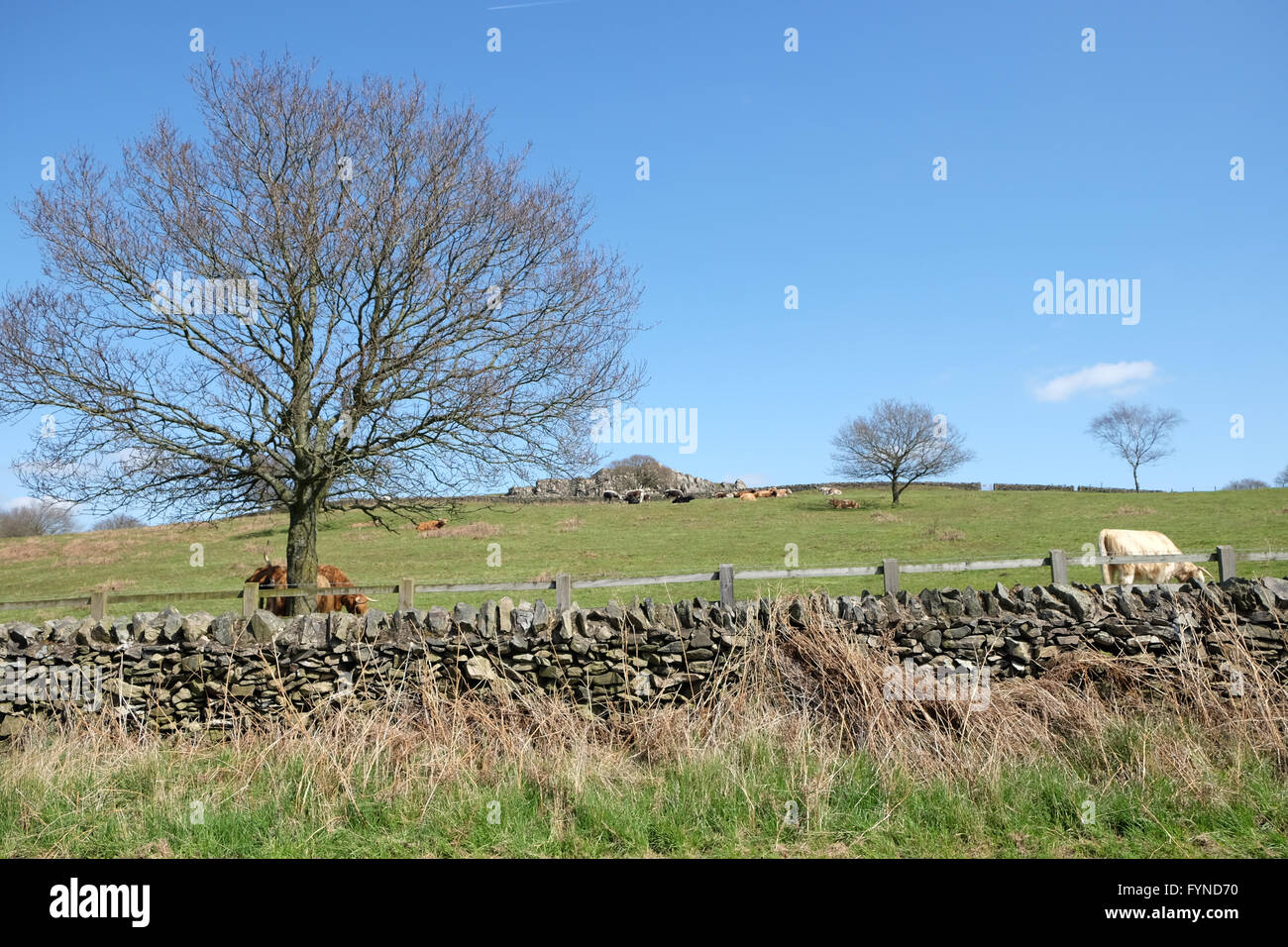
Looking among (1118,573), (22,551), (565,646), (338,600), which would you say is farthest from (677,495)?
(565,646)

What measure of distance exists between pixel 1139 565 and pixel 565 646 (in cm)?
1240

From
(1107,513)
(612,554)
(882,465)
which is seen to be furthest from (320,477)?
(882,465)

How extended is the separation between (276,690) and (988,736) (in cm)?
656

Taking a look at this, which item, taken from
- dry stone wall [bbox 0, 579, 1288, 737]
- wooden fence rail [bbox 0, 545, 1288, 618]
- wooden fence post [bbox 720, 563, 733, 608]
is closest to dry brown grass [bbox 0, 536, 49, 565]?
wooden fence rail [bbox 0, 545, 1288, 618]

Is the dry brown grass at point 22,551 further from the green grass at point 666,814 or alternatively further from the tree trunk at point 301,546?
the green grass at point 666,814

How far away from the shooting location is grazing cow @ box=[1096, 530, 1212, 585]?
48.9 ft

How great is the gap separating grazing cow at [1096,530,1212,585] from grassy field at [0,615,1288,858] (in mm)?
8770

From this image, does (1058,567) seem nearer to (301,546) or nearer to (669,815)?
(669,815)

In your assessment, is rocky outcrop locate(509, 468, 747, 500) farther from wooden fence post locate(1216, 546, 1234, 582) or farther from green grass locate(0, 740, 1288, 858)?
green grass locate(0, 740, 1288, 858)

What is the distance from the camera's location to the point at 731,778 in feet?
18.7

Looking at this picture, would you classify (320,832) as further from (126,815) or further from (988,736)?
(988,736)

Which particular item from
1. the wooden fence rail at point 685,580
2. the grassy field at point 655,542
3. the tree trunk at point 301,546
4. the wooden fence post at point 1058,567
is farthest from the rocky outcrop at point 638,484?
the wooden fence post at point 1058,567

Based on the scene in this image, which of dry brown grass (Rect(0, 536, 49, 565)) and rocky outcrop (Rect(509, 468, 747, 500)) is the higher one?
rocky outcrop (Rect(509, 468, 747, 500))

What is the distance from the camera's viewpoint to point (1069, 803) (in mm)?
5367
